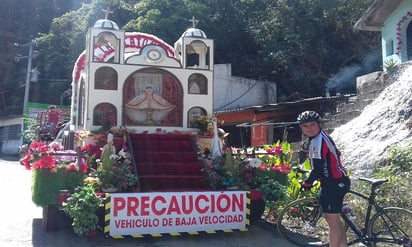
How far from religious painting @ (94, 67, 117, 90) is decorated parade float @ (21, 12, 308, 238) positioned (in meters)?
0.02

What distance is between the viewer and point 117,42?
31.9 feet

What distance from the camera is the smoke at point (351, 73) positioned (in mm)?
22203

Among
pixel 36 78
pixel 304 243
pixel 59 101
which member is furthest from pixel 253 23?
pixel 304 243

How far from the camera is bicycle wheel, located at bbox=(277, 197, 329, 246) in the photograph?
577 centimetres

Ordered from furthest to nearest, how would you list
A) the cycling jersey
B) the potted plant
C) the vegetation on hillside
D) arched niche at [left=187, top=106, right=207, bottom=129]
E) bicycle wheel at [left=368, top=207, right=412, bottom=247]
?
the vegetation on hillside → arched niche at [left=187, top=106, right=207, bottom=129] → the potted plant → bicycle wheel at [left=368, top=207, right=412, bottom=247] → the cycling jersey

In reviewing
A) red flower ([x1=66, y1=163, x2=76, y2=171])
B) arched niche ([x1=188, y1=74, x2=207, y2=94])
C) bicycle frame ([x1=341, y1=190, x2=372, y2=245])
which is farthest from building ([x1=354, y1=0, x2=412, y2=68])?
red flower ([x1=66, y1=163, x2=76, y2=171])

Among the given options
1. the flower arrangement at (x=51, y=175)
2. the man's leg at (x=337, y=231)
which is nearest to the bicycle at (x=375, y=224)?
the man's leg at (x=337, y=231)

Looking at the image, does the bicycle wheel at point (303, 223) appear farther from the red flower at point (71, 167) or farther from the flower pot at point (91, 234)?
the red flower at point (71, 167)

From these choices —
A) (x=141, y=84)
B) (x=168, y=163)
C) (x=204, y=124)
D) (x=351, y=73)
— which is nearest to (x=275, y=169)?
(x=168, y=163)

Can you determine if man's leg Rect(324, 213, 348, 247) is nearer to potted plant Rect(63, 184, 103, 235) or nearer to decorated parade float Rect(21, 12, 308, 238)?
decorated parade float Rect(21, 12, 308, 238)

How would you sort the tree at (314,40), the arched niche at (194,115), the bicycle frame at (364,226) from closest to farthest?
the bicycle frame at (364,226) → the arched niche at (194,115) → the tree at (314,40)

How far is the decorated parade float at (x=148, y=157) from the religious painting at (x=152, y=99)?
0.02 metres

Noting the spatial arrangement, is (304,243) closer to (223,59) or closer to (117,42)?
(117,42)

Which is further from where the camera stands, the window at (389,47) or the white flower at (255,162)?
the window at (389,47)
